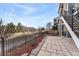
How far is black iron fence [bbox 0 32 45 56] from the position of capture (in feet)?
12.6

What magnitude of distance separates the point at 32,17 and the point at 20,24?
26 centimetres

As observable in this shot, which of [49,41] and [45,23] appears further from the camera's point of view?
[49,41]

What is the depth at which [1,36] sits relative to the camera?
3.78 m

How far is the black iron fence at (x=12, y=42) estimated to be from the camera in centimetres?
384

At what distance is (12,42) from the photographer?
4.21m

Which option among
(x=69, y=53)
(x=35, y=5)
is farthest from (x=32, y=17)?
(x=69, y=53)

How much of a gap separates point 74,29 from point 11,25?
4.74ft

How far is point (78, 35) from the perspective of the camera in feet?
14.5

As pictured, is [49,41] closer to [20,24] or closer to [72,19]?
[72,19]

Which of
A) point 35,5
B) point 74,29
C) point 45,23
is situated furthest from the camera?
point 74,29

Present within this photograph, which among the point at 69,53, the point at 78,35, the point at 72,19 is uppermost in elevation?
the point at 72,19

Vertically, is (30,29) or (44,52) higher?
(30,29)

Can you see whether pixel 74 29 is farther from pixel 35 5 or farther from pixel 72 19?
pixel 35 5

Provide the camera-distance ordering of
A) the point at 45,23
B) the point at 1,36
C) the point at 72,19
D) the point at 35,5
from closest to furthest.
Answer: the point at 1,36 → the point at 35,5 → the point at 45,23 → the point at 72,19
